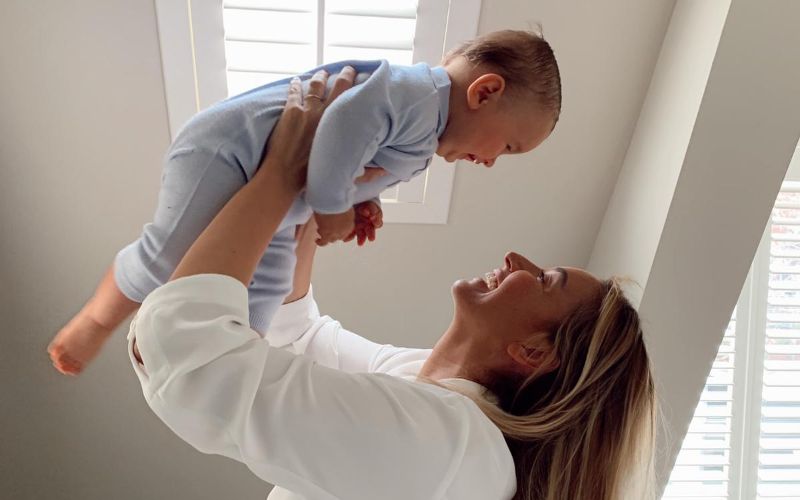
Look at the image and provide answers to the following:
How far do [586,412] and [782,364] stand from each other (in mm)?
1332

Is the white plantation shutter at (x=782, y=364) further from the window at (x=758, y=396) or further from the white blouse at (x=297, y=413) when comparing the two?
the white blouse at (x=297, y=413)

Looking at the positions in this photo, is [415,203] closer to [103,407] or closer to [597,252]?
[597,252]

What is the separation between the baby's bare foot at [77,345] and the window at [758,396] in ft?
5.73

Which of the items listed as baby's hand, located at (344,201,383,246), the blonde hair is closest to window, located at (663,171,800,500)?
the blonde hair

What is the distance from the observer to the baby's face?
128 centimetres

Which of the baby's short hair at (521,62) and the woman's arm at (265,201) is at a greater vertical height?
the baby's short hair at (521,62)

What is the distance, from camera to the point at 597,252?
2037 millimetres

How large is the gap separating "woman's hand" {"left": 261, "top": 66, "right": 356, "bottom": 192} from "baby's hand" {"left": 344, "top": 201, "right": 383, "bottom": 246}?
0.61 feet

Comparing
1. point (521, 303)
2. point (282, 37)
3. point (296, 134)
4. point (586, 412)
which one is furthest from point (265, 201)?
point (282, 37)

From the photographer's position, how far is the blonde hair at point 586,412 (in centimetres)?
120

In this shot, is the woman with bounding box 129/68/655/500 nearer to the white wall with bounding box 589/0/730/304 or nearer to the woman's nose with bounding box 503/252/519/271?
the woman's nose with bounding box 503/252/519/271

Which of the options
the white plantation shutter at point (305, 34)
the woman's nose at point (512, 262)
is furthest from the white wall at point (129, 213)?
the woman's nose at point (512, 262)

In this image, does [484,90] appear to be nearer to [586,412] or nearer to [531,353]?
[531,353]

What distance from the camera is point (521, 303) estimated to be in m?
1.32
